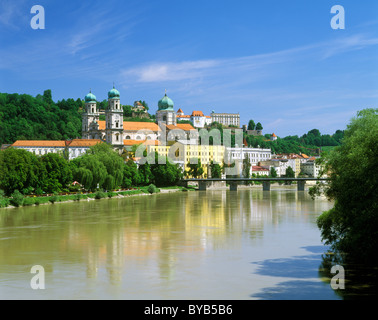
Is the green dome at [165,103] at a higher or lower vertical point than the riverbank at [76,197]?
higher

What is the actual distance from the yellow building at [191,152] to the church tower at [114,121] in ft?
20.4

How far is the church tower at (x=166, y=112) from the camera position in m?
103

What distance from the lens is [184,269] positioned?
614 inches

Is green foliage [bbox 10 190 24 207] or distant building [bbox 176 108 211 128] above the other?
distant building [bbox 176 108 211 128]

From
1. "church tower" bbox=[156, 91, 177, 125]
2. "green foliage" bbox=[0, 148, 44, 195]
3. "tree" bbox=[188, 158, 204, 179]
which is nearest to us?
"green foliage" bbox=[0, 148, 44, 195]

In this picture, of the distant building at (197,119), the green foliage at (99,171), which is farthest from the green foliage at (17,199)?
the distant building at (197,119)

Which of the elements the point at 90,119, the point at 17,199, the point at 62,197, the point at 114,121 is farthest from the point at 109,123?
the point at 17,199

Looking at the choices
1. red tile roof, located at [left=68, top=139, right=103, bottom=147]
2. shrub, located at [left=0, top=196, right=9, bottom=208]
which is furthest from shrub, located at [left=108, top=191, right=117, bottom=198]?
red tile roof, located at [left=68, top=139, right=103, bottom=147]

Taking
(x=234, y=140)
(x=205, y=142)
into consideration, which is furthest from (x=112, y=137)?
(x=234, y=140)

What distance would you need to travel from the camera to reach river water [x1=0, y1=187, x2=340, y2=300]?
43.4ft

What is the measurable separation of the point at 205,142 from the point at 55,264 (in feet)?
265

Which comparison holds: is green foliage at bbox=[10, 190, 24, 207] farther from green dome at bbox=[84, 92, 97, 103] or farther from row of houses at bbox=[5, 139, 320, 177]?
green dome at bbox=[84, 92, 97, 103]

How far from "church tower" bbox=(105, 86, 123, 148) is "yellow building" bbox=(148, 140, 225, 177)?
6223 mm

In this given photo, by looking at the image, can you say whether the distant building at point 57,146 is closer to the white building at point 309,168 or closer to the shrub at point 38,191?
the shrub at point 38,191
